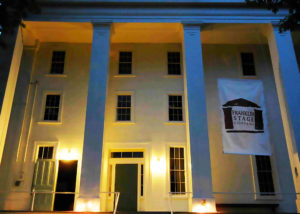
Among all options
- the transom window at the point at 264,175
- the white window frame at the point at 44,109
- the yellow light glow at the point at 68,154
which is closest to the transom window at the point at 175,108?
the transom window at the point at 264,175

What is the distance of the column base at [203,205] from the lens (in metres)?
9.69

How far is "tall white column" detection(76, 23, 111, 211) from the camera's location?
982 centimetres

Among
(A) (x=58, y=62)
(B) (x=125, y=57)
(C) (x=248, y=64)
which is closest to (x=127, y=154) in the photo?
(B) (x=125, y=57)

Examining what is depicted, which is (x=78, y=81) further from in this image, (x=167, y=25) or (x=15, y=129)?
(x=167, y=25)

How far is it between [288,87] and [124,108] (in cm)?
713

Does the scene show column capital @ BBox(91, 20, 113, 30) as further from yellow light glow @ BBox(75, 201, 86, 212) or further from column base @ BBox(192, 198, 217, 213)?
column base @ BBox(192, 198, 217, 213)

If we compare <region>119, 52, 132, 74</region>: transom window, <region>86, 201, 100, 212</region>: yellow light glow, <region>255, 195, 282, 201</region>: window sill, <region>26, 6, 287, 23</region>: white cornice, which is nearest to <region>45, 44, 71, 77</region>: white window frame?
<region>26, 6, 287, 23</region>: white cornice

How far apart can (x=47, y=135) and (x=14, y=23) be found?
666 centimetres

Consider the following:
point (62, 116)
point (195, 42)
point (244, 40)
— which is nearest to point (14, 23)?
point (62, 116)

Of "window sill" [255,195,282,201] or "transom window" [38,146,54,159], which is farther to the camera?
"transom window" [38,146,54,159]

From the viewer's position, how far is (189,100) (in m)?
11.1

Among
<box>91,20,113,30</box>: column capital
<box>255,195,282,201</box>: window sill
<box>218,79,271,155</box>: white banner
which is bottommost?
<box>255,195,282,201</box>: window sill

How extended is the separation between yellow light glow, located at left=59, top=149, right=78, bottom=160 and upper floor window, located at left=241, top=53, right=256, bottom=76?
9027 mm

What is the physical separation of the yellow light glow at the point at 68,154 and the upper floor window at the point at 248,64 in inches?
355
